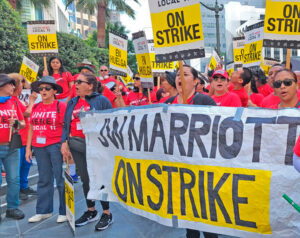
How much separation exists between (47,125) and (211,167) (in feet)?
8.94

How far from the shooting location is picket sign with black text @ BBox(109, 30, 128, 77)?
724cm

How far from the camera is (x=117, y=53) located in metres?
7.36

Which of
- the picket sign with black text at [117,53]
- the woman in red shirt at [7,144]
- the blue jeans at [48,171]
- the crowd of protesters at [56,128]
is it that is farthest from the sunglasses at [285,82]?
the picket sign with black text at [117,53]

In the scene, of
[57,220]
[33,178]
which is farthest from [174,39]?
[33,178]

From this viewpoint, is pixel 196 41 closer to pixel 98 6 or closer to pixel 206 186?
pixel 206 186

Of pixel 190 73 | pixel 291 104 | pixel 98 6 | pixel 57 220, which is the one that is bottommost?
pixel 57 220

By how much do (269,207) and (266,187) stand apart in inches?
5.6

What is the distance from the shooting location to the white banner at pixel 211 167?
9.26 feet

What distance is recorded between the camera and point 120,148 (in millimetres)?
3936

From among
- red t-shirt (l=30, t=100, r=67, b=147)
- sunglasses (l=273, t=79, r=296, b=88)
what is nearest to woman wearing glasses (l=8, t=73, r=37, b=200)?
red t-shirt (l=30, t=100, r=67, b=147)

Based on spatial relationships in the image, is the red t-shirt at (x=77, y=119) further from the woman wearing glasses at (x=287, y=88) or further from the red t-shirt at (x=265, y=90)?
the red t-shirt at (x=265, y=90)

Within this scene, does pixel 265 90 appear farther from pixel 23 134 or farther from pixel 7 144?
pixel 7 144

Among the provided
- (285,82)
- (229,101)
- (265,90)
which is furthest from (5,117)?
(265,90)

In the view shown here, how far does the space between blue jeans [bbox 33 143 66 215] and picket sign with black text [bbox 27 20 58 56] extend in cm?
346
